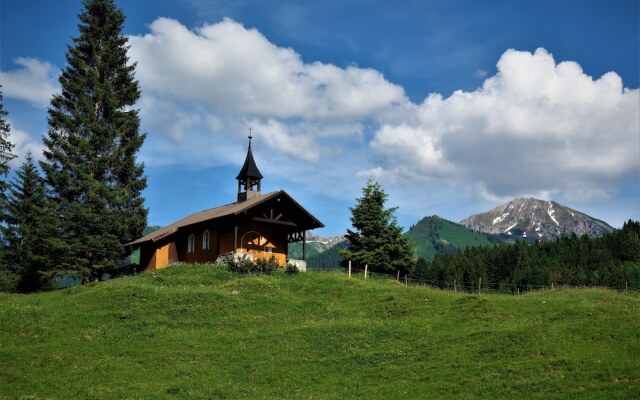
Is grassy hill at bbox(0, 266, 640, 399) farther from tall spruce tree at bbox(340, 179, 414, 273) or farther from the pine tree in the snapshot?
tall spruce tree at bbox(340, 179, 414, 273)

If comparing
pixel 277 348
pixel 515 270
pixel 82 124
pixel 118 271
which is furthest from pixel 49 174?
pixel 515 270

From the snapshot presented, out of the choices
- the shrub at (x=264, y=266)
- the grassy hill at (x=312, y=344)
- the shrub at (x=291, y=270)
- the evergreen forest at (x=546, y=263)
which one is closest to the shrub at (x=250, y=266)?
the shrub at (x=264, y=266)

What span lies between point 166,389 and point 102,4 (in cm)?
4552

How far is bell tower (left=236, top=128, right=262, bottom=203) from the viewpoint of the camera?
54469 mm

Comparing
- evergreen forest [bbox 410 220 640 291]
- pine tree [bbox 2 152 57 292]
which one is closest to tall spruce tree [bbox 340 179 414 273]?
pine tree [bbox 2 152 57 292]

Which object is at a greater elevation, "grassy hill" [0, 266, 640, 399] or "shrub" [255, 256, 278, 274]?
"shrub" [255, 256, 278, 274]

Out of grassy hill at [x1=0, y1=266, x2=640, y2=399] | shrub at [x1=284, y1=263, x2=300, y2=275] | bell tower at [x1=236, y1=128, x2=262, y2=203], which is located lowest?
grassy hill at [x1=0, y1=266, x2=640, y2=399]

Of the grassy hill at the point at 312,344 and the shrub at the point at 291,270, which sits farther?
the shrub at the point at 291,270

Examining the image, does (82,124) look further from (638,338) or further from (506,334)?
(638,338)

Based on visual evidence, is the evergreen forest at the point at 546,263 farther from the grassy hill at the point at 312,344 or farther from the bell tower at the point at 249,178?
the grassy hill at the point at 312,344

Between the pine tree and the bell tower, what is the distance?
16.6 metres

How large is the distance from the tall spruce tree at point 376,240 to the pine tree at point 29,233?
26.7m

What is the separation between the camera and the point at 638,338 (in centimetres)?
2472

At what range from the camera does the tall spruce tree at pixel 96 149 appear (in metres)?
45.9
